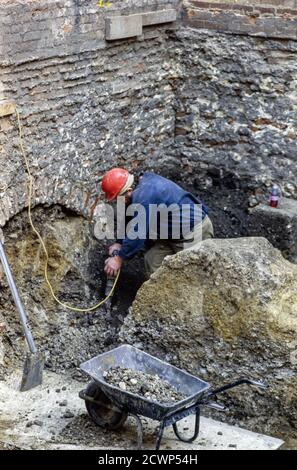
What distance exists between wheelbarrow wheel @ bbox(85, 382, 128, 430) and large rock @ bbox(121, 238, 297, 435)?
30.9 inches

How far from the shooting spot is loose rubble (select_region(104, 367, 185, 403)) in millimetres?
6199

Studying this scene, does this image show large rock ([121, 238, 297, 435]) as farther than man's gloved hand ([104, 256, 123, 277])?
No

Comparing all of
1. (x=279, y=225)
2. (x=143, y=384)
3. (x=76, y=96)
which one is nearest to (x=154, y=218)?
(x=76, y=96)

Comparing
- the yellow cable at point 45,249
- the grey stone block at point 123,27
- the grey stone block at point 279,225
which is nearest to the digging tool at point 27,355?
the yellow cable at point 45,249

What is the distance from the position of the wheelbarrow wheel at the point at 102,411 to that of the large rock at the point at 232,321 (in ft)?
2.58

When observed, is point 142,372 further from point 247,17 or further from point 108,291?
point 247,17

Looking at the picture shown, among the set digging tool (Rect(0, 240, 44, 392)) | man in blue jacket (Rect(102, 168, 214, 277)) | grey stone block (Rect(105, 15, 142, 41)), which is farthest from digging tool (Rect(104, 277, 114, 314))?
Answer: grey stone block (Rect(105, 15, 142, 41))

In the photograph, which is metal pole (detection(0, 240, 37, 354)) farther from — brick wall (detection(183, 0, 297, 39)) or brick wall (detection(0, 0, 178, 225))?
brick wall (detection(183, 0, 297, 39))

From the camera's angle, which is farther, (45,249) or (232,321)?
(45,249)

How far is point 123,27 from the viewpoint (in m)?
8.41

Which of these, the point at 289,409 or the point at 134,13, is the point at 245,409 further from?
the point at 134,13

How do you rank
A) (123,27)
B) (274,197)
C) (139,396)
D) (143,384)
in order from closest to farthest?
1. (139,396)
2. (143,384)
3. (123,27)
4. (274,197)

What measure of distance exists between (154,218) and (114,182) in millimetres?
495

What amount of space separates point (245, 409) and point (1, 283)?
7.04ft
